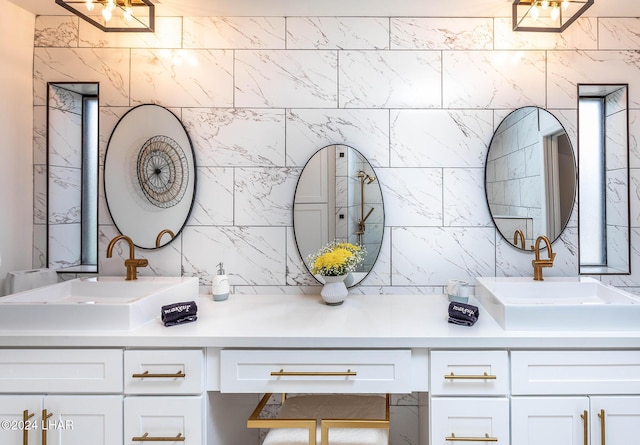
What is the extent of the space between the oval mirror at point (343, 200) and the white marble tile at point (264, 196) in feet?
0.37

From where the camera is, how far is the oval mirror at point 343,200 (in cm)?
211

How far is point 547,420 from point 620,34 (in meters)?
2.08

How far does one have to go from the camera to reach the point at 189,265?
215 cm

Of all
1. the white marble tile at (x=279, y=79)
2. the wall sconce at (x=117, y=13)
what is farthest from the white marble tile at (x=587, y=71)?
the wall sconce at (x=117, y=13)

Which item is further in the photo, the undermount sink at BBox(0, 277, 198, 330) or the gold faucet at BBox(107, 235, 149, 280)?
the gold faucet at BBox(107, 235, 149, 280)

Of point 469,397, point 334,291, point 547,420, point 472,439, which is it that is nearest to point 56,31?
point 334,291

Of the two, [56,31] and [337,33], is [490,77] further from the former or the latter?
[56,31]

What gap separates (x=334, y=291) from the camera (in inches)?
74.8

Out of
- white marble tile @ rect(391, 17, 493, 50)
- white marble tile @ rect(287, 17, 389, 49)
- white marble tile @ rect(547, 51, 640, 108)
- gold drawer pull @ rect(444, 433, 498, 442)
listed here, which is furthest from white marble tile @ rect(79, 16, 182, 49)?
gold drawer pull @ rect(444, 433, 498, 442)

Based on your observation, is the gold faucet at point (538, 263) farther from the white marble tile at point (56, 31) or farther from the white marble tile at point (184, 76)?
the white marble tile at point (56, 31)

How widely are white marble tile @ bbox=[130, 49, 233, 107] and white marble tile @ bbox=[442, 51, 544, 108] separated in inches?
48.4

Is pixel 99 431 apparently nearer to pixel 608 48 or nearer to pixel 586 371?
pixel 586 371

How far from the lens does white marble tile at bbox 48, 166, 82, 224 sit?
7.12 feet

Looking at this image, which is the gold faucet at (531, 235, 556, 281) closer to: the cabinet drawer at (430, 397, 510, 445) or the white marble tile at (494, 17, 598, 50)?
the cabinet drawer at (430, 397, 510, 445)
